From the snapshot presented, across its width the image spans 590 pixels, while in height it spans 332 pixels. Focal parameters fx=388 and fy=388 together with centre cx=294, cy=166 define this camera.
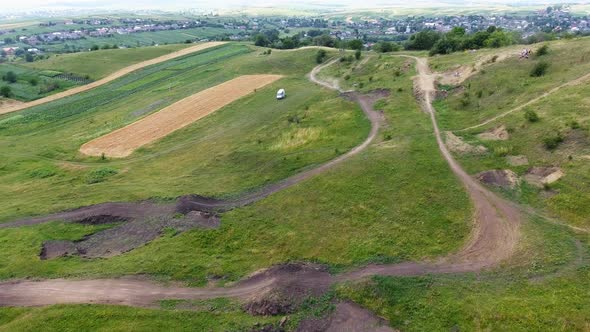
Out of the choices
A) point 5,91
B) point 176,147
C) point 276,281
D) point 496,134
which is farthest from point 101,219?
point 5,91

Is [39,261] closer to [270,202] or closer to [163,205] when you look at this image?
[163,205]

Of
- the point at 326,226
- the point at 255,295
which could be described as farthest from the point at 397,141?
the point at 255,295

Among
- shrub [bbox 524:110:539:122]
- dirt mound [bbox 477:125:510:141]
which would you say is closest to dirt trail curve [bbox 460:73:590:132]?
dirt mound [bbox 477:125:510:141]

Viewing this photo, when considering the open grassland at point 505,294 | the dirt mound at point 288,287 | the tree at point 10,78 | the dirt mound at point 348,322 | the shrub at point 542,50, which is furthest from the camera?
the tree at point 10,78

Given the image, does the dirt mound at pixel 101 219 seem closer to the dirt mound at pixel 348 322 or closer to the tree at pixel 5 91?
the dirt mound at pixel 348 322

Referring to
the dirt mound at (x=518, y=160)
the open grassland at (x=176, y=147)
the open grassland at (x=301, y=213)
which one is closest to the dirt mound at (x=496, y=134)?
the dirt mound at (x=518, y=160)

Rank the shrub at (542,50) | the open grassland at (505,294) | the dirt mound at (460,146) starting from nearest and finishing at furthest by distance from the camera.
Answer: the open grassland at (505,294) < the dirt mound at (460,146) < the shrub at (542,50)
